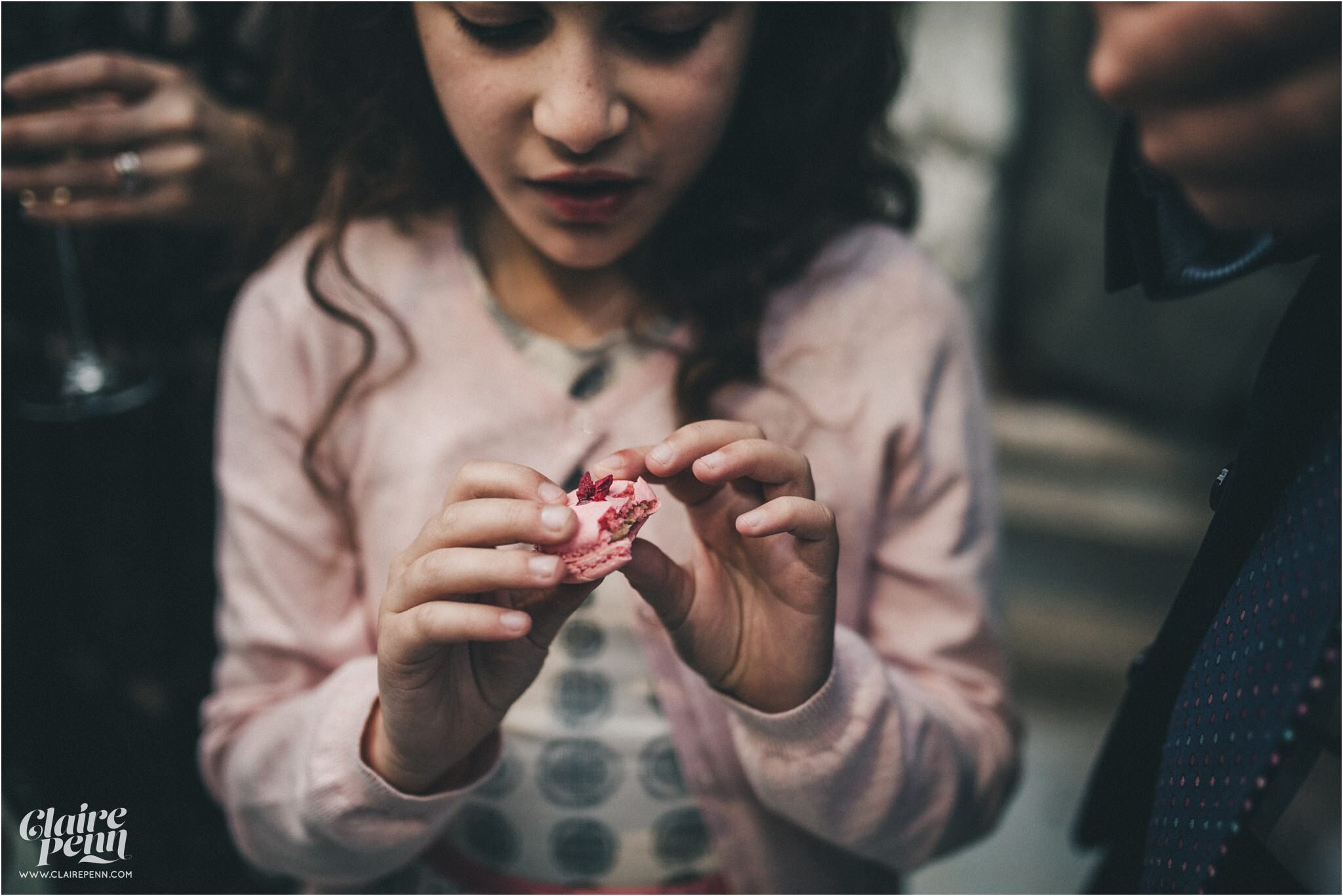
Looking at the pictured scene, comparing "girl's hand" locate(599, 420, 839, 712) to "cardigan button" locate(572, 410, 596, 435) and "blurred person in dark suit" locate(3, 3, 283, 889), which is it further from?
"blurred person in dark suit" locate(3, 3, 283, 889)

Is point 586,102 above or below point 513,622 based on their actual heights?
above

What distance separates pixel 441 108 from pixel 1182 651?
2.08ft

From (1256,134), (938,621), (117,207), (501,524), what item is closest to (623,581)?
(501,524)

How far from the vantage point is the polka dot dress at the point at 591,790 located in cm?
73

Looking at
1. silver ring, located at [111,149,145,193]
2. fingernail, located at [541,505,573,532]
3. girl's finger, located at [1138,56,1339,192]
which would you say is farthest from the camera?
silver ring, located at [111,149,145,193]

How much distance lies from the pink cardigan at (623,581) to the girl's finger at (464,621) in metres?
0.19

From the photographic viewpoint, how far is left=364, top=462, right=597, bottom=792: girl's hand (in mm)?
469

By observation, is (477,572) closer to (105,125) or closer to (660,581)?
(660,581)

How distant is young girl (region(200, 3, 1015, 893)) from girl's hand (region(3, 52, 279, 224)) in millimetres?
140

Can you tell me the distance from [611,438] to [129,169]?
51cm

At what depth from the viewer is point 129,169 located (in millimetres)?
837

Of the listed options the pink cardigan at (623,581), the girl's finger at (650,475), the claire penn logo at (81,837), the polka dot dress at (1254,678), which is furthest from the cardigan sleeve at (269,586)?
the polka dot dress at (1254,678)

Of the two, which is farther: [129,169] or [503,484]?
[129,169]

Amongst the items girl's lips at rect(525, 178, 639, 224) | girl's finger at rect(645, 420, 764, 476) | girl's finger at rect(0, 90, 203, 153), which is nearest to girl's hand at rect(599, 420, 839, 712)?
girl's finger at rect(645, 420, 764, 476)
